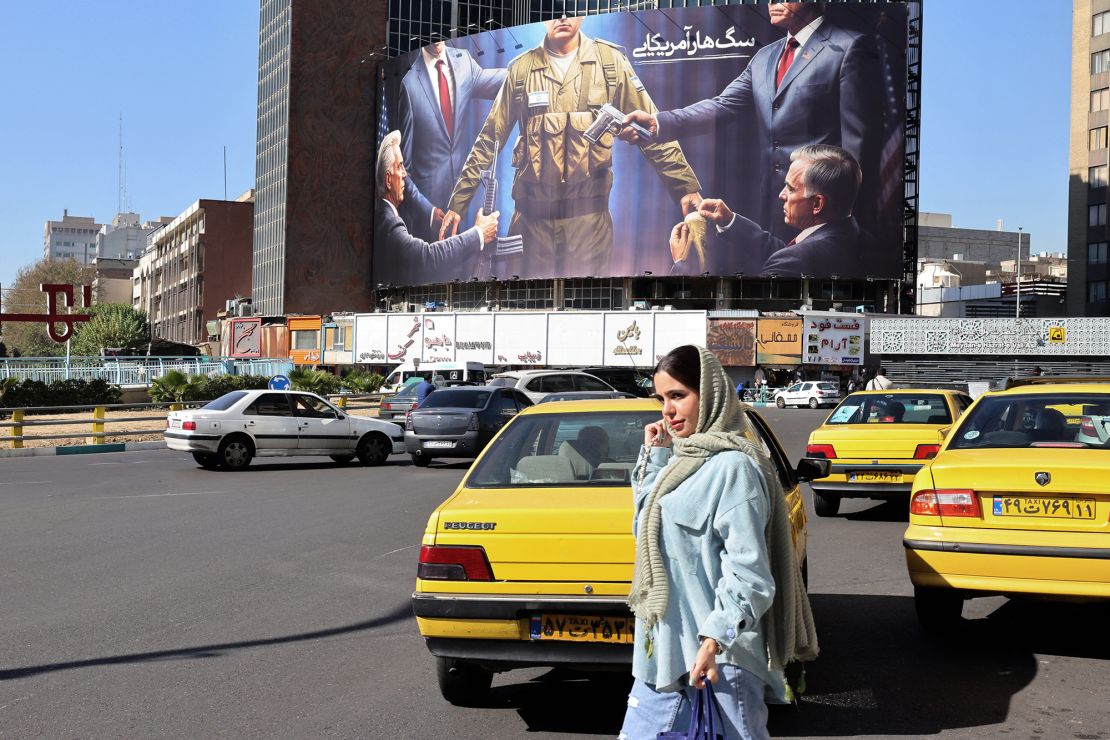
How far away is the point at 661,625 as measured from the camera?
3.28 m

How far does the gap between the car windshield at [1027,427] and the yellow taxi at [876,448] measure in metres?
4.35

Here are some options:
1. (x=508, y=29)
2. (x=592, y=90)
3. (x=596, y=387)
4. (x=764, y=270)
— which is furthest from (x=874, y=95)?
(x=596, y=387)

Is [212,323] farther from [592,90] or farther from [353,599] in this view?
[353,599]

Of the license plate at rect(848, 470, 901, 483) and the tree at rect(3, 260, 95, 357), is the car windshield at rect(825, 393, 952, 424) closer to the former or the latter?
the license plate at rect(848, 470, 901, 483)

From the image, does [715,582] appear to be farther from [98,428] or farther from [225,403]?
[98,428]

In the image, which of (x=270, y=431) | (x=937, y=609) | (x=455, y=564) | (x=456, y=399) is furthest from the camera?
(x=456, y=399)

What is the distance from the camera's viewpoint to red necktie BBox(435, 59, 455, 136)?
8822 cm

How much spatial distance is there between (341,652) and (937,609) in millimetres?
3638

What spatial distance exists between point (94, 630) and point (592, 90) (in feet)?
253

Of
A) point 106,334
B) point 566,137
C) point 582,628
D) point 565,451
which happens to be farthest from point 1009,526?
point 106,334

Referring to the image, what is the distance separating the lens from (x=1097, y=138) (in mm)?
79250

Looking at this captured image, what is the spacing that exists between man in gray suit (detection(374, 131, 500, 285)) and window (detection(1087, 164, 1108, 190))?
41651 millimetres

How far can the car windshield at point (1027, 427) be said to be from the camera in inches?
302

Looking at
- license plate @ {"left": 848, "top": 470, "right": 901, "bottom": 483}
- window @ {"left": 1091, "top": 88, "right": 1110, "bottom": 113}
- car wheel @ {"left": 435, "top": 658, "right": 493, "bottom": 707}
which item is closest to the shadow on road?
car wheel @ {"left": 435, "top": 658, "right": 493, "bottom": 707}
